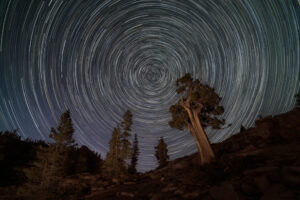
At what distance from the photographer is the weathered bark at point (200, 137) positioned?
11.2 meters

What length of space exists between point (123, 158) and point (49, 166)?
13356mm

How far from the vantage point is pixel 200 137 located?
1245 cm

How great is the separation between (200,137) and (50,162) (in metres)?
23.2

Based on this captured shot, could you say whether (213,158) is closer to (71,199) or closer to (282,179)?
(282,179)

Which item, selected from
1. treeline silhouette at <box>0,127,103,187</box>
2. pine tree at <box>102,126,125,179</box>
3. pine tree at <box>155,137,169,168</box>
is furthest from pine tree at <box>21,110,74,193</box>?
pine tree at <box>155,137,169,168</box>

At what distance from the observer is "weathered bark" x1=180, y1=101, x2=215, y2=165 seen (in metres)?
11.2

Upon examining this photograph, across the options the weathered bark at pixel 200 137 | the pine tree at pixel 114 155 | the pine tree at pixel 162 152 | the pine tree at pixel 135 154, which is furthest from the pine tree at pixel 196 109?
the pine tree at pixel 135 154

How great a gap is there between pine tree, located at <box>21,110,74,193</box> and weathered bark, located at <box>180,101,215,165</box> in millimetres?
17584

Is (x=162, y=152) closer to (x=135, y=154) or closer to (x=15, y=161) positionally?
(x=135, y=154)

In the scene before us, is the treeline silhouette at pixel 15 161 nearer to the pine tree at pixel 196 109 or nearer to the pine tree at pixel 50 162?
the pine tree at pixel 50 162

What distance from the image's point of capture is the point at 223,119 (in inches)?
545

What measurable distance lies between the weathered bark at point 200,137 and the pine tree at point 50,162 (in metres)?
17.6

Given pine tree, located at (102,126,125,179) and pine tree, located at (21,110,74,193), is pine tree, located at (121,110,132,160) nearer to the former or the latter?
pine tree, located at (102,126,125,179)

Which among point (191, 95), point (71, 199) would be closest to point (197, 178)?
point (191, 95)
